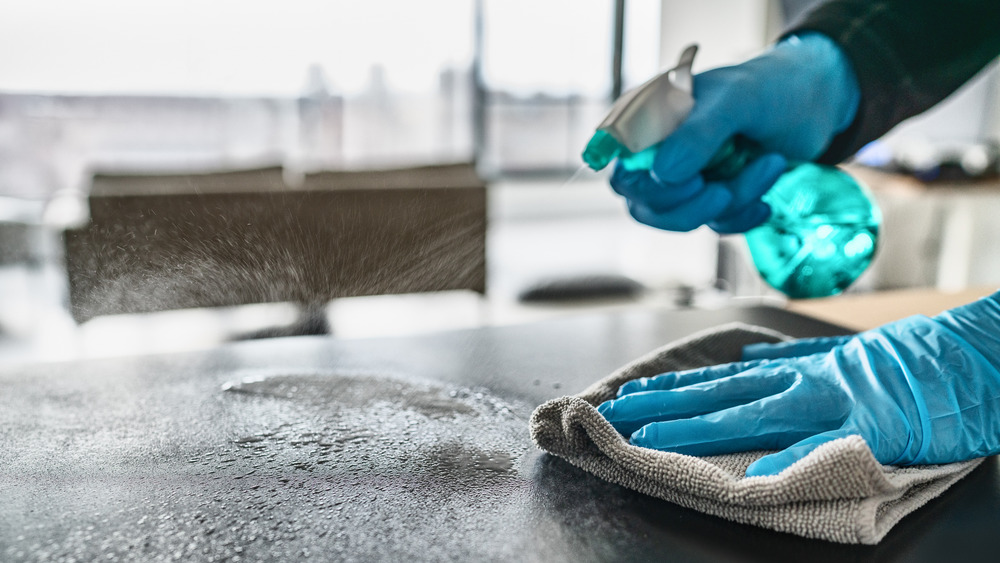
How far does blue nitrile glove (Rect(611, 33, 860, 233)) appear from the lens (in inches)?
31.3

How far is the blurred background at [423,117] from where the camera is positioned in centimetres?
365

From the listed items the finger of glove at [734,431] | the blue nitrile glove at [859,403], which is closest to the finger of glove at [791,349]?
the blue nitrile glove at [859,403]

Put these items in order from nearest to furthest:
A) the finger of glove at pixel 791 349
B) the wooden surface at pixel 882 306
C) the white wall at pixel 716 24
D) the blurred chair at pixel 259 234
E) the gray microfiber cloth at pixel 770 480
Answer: the gray microfiber cloth at pixel 770 480 < the finger of glove at pixel 791 349 < the wooden surface at pixel 882 306 < the blurred chair at pixel 259 234 < the white wall at pixel 716 24

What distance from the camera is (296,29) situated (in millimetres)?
5129

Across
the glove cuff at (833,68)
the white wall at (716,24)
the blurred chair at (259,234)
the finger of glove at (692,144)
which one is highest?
the white wall at (716,24)

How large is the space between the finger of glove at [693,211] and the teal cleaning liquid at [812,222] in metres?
0.05

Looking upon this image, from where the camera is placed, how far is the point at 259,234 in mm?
2609

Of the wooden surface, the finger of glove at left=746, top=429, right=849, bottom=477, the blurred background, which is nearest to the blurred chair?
the blurred background

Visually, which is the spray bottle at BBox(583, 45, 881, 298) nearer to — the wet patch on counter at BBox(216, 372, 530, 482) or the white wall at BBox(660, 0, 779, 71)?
the wet patch on counter at BBox(216, 372, 530, 482)

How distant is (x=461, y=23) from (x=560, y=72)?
84 centimetres

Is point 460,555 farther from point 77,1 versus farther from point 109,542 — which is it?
point 77,1

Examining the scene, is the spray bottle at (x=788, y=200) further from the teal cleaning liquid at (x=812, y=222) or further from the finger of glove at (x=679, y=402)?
the finger of glove at (x=679, y=402)

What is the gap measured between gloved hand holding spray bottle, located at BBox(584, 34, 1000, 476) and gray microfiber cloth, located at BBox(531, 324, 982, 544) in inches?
1.3

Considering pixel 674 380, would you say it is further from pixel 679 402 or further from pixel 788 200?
pixel 788 200
